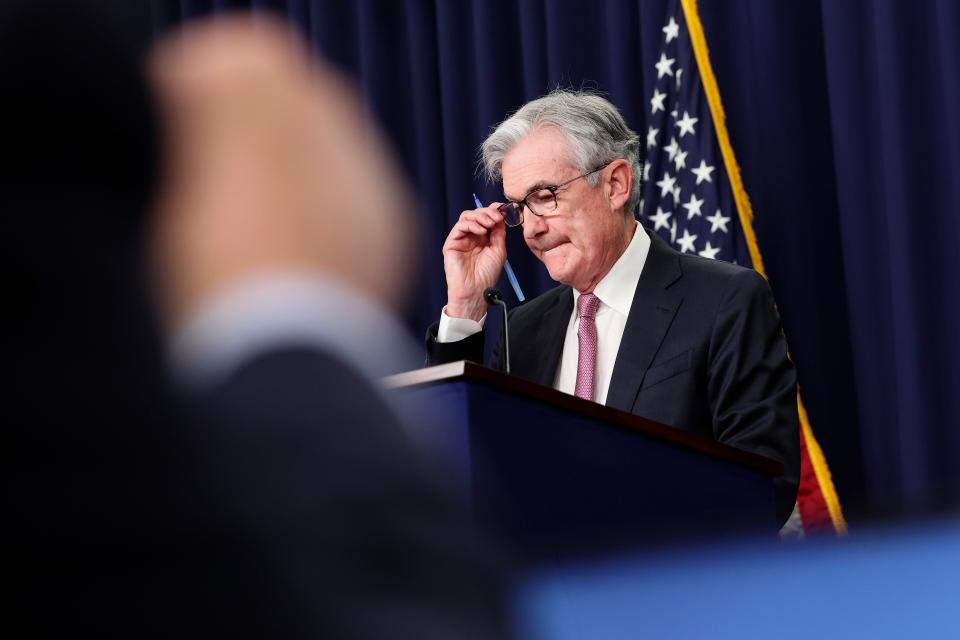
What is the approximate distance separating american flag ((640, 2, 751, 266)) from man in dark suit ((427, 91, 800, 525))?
538 mm

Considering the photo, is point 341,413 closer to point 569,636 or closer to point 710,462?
point 569,636

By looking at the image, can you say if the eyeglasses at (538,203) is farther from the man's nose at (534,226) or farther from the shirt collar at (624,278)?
the shirt collar at (624,278)

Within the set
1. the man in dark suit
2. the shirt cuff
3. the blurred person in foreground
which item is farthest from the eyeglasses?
the blurred person in foreground

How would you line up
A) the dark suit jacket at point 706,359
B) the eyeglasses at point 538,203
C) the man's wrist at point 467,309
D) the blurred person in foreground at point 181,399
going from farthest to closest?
the eyeglasses at point 538,203 < the man's wrist at point 467,309 < the dark suit jacket at point 706,359 < the blurred person in foreground at point 181,399

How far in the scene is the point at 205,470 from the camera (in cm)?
46

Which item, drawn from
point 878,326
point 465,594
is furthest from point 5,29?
point 878,326

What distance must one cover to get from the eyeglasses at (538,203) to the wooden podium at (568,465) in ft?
4.10

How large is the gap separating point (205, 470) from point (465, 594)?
0.35ft

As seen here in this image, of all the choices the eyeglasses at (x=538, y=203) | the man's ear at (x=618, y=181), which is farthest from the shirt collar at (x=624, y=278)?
the eyeglasses at (x=538, y=203)

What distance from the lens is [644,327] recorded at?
295 centimetres

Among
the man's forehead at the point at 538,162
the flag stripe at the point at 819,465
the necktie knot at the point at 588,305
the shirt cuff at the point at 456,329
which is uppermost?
the man's forehead at the point at 538,162

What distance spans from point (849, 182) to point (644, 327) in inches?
45.0

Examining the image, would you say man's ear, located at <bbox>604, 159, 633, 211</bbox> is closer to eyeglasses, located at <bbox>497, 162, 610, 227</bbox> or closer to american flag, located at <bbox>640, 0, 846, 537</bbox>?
eyeglasses, located at <bbox>497, 162, 610, 227</bbox>

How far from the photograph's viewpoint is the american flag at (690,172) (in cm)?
384
